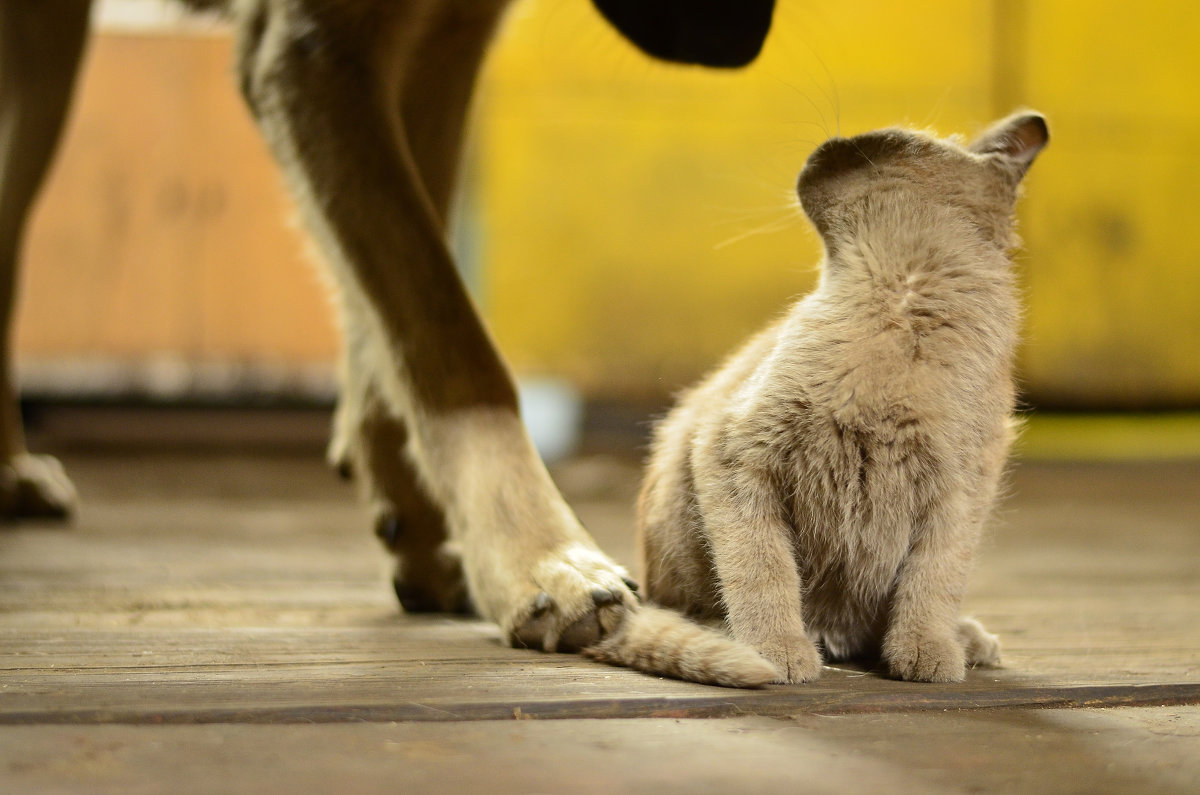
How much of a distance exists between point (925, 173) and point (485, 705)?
0.74 metres

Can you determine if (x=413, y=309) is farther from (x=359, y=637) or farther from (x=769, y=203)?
(x=769, y=203)

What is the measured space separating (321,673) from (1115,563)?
6.06 ft

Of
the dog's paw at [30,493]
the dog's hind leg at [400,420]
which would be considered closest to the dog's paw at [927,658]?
the dog's hind leg at [400,420]

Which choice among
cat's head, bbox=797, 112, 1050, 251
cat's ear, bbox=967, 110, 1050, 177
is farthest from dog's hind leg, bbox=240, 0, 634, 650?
cat's ear, bbox=967, 110, 1050, 177

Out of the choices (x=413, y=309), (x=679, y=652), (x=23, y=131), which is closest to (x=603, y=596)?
(x=679, y=652)

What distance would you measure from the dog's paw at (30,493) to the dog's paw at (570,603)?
6.15ft

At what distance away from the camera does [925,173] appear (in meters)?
1.32

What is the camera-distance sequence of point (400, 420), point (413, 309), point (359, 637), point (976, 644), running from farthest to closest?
point (400, 420)
point (413, 309)
point (359, 637)
point (976, 644)

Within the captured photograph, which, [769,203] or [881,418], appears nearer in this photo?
[881,418]

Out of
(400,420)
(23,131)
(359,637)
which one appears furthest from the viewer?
(23,131)

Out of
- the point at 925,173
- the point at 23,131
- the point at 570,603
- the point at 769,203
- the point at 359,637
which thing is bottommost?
the point at 769,203


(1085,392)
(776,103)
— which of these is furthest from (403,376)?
(1085,392)

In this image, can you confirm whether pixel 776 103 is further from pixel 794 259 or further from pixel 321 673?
pixel 321 673

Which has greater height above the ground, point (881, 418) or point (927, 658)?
point (881, 418)
